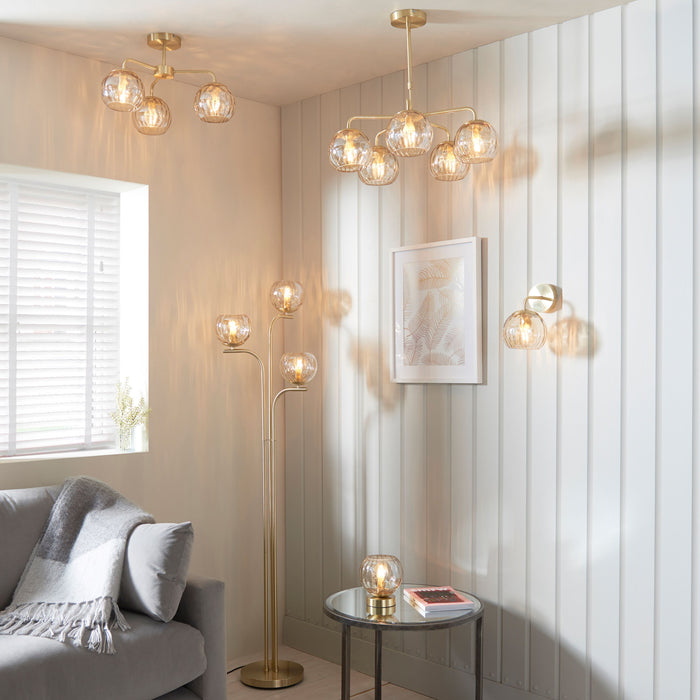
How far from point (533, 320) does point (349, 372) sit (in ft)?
3.57

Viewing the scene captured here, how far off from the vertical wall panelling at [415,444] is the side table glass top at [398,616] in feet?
1.47

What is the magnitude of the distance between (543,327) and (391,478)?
1043mm

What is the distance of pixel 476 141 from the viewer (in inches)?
110

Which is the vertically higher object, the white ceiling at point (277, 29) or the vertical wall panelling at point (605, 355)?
the white ceiling at point (277, 29)

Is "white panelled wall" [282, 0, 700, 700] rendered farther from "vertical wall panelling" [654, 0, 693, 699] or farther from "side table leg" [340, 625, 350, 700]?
"side table leg" [340, 625, 350, 700]

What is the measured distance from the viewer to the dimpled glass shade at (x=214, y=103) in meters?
3.01

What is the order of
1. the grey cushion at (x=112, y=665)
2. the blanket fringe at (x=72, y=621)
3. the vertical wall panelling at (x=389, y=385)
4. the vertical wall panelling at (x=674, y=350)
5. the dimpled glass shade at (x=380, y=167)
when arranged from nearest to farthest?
1. the grey cushion at (x=112, y=665)
2. the blanket fringe at (x=72, y=621)
3. the vertical wall panelling at (x=674, y=350)
4. the dimpled glass shade at (x=380, y=167)
5. the vertical wall panelling at (x=389, y=385)

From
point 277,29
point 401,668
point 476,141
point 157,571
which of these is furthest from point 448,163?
point 401,668

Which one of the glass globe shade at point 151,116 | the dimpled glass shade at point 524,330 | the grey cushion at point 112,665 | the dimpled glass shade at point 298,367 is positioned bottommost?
the grey cushion at point 112,665

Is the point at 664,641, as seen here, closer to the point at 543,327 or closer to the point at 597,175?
the point at 543,327

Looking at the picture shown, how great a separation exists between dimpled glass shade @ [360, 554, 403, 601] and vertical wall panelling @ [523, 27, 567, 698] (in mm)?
534

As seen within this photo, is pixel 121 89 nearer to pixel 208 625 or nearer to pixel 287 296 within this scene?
pixel 287 296

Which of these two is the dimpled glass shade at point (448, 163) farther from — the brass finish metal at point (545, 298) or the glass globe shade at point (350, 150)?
the brass finish metal at point (545, 298)

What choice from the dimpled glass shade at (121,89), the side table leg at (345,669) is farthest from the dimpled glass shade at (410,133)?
the side table leg at (345,669)
